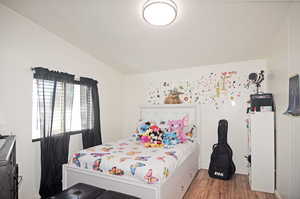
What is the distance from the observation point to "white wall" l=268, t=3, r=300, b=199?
163cm

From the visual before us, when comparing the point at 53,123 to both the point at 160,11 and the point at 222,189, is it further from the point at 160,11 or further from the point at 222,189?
the point at 222,189

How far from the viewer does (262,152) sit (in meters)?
2.39

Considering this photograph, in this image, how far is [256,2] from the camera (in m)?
1.71

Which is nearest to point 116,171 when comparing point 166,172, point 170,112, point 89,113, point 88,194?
point 88,194

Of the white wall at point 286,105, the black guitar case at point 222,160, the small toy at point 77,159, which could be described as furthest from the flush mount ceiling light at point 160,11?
the black guitar case at point 222,160

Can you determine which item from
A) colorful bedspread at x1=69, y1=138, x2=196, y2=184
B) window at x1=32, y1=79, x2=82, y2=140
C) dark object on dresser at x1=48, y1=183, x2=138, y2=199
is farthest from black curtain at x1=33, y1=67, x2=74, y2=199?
dark object on dresser at x1=48, y1=183, x2=138, y2=199

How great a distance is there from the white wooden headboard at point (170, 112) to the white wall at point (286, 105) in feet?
4.51

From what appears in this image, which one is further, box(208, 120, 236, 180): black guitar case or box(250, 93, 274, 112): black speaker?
box(208, 120, 236, 180): black guitar case

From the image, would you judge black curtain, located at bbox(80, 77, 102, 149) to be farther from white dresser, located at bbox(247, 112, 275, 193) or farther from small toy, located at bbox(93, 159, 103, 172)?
white dresser, located at bbox(247, 112, 275, 193)

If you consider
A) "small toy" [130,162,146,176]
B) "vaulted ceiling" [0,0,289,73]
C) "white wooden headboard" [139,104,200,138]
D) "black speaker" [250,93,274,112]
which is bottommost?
"small toy" [130,162,146,176]

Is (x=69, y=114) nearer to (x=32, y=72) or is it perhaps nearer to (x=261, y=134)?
(x=32, y=72)

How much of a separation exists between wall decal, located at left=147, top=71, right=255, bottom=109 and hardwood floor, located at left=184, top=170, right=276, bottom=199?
53.2 inches

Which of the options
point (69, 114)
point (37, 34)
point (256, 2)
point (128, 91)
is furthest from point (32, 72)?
point (256, 2)

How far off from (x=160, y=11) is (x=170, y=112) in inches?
85.5
